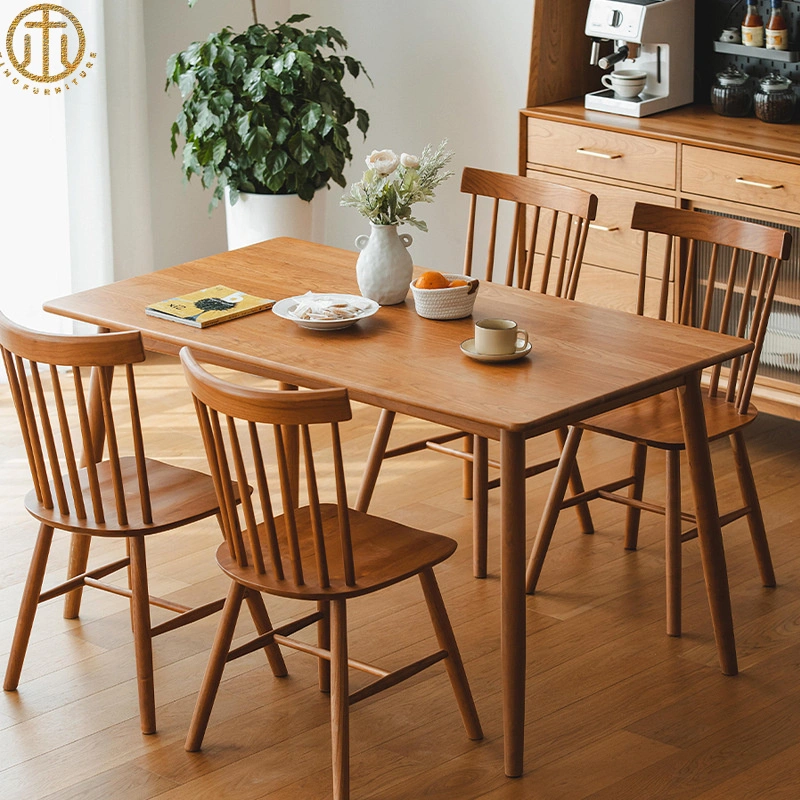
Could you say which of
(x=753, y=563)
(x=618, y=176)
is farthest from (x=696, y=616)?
(x=618, y=176)

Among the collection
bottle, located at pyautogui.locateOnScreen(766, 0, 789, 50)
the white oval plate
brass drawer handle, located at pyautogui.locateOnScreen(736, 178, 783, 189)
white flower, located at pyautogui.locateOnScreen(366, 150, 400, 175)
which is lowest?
the white oval plate

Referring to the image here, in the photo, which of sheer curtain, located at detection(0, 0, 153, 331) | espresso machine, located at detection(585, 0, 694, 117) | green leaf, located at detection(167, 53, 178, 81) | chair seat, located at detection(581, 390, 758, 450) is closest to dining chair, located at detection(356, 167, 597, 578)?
chair seat, located at detection(581, 390, 758, 450)

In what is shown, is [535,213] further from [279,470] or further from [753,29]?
[279,470]

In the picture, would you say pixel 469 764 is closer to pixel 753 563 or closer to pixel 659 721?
pixel 659 721

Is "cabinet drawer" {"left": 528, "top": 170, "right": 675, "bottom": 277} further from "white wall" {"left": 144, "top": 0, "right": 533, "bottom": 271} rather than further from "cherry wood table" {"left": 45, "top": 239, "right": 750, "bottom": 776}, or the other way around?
"cherry wood table" {"left": 45, "top": 239, "right": 750, "bottom": 776}

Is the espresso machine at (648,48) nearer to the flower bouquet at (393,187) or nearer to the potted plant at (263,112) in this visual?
the potted plant at (263,112)

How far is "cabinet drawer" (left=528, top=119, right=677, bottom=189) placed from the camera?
3.96 m

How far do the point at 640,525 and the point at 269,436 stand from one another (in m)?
1.21

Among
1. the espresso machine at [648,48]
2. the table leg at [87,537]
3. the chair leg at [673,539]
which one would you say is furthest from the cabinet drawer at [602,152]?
the table leg at [87,537]

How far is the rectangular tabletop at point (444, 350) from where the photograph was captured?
2395 millimetres

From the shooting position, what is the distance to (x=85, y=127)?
468cm

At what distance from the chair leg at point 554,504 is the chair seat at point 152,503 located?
0.82 metres

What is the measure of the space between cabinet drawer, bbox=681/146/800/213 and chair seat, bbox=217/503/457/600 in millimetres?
1766

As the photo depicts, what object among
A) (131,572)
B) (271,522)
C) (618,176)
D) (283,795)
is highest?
(618,176)
